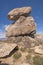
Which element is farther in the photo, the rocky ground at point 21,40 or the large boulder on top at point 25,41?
the large boulder on top at point 25,41

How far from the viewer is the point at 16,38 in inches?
1350

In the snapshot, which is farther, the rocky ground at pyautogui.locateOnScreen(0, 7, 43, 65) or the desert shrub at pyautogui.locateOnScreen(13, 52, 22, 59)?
the rocky ground at pyautogui.locateOnScreen(0, 7, 43, 65)

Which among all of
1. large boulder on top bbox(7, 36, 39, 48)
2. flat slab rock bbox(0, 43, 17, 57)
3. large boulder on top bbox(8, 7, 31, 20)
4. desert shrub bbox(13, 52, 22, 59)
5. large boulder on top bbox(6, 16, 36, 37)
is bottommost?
desert shrub bbox(13, 52, 22, 59)

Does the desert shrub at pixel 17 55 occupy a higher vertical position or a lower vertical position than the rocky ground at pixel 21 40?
lower

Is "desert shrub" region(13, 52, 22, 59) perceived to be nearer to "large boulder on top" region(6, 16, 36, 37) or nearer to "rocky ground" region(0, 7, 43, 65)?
"rocky ground" region(0, 7, 43, 65)

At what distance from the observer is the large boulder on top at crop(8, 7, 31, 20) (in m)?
36.5

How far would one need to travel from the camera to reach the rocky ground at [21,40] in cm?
2525

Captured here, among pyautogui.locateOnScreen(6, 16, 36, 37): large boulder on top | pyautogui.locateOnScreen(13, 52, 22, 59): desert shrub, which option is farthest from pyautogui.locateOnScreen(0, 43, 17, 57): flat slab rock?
pyautogui.locateOnScreen(6, 16, 36, 37): large boulder on top

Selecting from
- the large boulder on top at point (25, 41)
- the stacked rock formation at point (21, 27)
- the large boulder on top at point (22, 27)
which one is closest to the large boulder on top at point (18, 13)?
the stacked rock formation at point (21, 27)

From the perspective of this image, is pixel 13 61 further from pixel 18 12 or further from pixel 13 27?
pixel 18 12

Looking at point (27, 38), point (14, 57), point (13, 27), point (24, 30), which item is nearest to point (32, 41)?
point (27, 38)

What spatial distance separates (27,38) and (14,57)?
9261 millimetres

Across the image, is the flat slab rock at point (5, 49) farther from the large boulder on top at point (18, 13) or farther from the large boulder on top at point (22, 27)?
the large boulder on top at point (18, 13)

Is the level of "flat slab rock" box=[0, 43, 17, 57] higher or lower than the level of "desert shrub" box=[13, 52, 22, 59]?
higher
